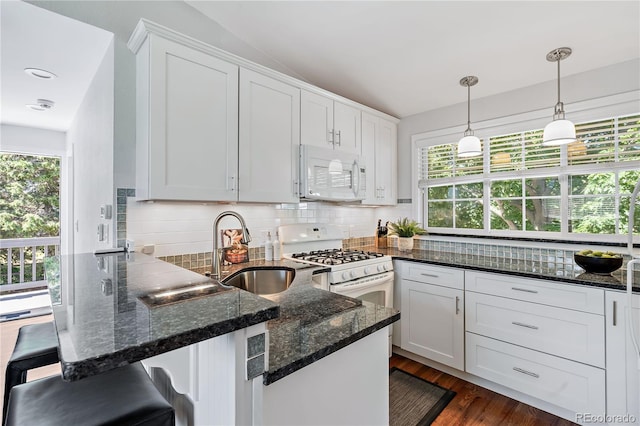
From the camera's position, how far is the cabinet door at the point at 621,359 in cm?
169

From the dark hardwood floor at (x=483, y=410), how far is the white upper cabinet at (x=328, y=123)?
2.12m

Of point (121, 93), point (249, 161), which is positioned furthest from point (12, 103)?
point (249, 161)

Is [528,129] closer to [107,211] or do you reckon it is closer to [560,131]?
[560,131]

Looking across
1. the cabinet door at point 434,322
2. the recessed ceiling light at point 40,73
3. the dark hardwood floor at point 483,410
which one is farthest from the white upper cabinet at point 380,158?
the recessed ceiling light at point 40,73

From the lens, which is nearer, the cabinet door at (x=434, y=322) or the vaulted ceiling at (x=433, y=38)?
the vaulted ceiling at (x=433, y=38)

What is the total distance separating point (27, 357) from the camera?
1.30 metres

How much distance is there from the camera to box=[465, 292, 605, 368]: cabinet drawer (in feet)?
6.01

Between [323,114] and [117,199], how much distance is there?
1.69 metres

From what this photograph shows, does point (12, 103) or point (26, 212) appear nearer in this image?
point (12, 103)

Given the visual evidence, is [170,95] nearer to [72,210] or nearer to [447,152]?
[447,152]

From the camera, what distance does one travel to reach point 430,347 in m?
2.55

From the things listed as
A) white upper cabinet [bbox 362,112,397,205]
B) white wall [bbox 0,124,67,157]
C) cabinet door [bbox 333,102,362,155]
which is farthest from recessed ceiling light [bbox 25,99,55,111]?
white upper cabinet [bbox 362,112,397,205]

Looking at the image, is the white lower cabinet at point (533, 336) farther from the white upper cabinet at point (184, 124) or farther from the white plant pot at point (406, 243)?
the white upper cabinet at point (184, 124)

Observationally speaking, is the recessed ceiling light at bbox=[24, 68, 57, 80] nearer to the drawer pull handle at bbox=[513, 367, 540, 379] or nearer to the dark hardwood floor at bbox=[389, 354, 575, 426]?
the dark hardwood floor at bbox=[389, 354, 575, 426]
